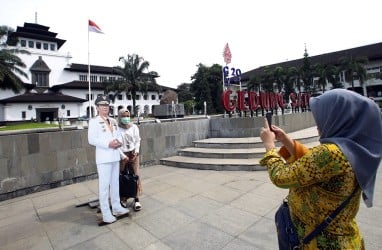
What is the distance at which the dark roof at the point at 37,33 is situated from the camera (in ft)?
153

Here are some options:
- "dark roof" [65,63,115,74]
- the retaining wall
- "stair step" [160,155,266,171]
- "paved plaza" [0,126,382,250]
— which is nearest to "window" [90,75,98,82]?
"dark roof" [65,63,115,74]

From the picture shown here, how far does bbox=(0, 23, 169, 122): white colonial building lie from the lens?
39.0 metres

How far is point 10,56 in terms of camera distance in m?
29.6

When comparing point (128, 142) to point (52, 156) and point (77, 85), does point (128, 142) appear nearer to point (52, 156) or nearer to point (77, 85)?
point (52, 156)

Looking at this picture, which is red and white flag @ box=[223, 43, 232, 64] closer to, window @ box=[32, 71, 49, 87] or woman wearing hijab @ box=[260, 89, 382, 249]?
woman wearing hijab @ box=[260, 89, 382, 249]

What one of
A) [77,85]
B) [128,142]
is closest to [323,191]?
[128,142]

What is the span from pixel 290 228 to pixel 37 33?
6114 cm

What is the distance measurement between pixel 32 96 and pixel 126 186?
146 ft

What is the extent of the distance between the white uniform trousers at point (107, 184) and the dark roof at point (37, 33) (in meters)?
53.4

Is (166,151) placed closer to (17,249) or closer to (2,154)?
(2,154)

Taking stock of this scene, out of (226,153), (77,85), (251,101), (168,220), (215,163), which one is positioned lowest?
(168,220)

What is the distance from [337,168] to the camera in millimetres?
1269

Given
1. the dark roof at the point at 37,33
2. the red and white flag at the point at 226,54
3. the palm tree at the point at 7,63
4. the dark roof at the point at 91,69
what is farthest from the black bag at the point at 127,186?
the dark roof at the point at 91,69

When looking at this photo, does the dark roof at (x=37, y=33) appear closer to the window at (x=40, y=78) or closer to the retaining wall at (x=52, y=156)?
the window at (x=40, y=78)
